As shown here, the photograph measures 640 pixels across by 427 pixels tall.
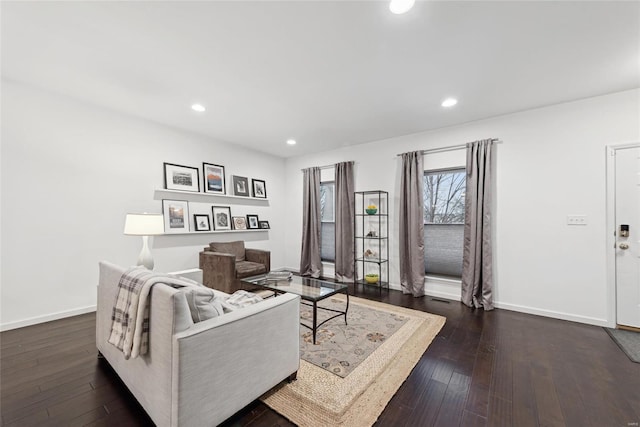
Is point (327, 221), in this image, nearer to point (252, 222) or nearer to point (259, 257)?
point (252, 222)

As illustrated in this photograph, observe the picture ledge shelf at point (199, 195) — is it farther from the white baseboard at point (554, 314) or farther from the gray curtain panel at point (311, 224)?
the white baseboard at point (554, 314)

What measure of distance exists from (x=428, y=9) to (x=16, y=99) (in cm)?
414

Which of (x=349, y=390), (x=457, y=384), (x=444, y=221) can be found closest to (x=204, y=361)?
(x=349, y=390)

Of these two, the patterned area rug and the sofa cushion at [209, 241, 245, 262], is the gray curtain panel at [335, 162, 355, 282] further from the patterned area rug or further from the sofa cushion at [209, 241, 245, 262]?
the sofa cushion at [209, 241, 245, 262]

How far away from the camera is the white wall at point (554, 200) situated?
295cm

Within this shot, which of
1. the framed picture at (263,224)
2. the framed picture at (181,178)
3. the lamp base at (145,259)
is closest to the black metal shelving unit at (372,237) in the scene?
the framed picture at (263,224)

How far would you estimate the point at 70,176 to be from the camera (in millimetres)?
3096

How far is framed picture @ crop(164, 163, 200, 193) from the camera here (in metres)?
3.96

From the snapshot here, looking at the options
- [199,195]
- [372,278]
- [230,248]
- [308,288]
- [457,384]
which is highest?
[199,195]

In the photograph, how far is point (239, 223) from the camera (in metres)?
4.97

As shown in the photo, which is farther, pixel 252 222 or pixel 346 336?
pixel 252 222

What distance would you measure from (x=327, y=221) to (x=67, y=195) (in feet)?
13.2

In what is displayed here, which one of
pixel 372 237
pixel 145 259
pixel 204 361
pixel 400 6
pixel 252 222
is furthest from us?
pixel 252 222

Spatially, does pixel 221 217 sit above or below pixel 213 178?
below
